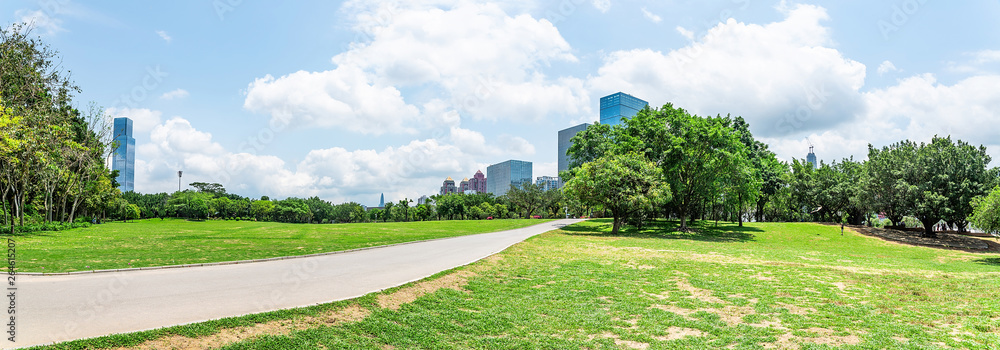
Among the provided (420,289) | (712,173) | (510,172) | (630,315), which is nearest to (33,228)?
(420,289)

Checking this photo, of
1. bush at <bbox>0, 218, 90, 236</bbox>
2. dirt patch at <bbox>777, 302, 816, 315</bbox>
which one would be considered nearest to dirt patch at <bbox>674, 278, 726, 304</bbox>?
dirt patch at <bbox>777, 302, 816, 315</bbox>

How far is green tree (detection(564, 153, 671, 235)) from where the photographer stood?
32438 millimetres

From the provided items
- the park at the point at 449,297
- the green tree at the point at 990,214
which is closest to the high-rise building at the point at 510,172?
the park at the point at 449,297

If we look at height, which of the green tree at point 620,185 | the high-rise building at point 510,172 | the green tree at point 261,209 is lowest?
the green tree at point 261,209

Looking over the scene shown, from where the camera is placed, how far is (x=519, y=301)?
33.2 feet

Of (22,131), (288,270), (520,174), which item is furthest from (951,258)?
(520,174)

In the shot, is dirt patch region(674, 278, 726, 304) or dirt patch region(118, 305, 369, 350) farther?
dirt patch region(674, 278, 726, 304)

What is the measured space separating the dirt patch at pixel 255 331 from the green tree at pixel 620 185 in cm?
2625

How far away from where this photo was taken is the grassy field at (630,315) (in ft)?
23.0

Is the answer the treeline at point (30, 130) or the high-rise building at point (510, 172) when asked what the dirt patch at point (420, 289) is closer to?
the treeline at point (30, 130)

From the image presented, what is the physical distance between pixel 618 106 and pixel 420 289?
10780 centimetres

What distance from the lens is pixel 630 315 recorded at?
895 centimetres

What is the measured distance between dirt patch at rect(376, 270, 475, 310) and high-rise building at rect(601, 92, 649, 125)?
102 m

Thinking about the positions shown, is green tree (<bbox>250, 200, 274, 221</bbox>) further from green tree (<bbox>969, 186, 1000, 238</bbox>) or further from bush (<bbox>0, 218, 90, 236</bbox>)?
green tree (<bbox>969, 186, 1000, 238</bbox>)
